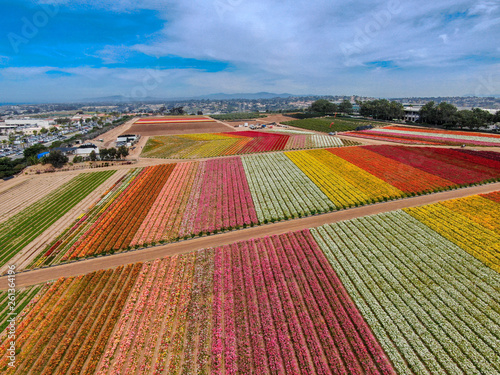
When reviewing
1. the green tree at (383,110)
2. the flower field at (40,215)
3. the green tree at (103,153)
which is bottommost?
the flower field at (40,215)

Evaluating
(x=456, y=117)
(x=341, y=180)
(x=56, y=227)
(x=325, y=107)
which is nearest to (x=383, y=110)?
(x=456, y=117)

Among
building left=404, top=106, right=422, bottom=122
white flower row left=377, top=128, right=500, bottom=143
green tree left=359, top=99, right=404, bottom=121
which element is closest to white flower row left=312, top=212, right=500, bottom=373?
white flower row left=377, top=128, right=500, bottom=143

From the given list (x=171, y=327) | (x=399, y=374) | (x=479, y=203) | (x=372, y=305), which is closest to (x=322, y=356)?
(x=399, y=374)

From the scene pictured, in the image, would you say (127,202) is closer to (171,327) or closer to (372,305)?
(171,327)

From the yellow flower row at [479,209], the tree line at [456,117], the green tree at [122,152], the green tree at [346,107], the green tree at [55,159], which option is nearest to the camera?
the yellow flower row at [479,209]

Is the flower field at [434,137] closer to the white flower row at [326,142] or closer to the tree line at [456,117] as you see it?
the tree line at [456,117]

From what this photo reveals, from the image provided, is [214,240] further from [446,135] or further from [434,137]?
[446,135]

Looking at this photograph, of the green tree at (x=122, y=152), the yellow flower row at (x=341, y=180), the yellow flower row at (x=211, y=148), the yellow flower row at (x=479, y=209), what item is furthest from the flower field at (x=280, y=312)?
the green tree at (x=122, y=152)
